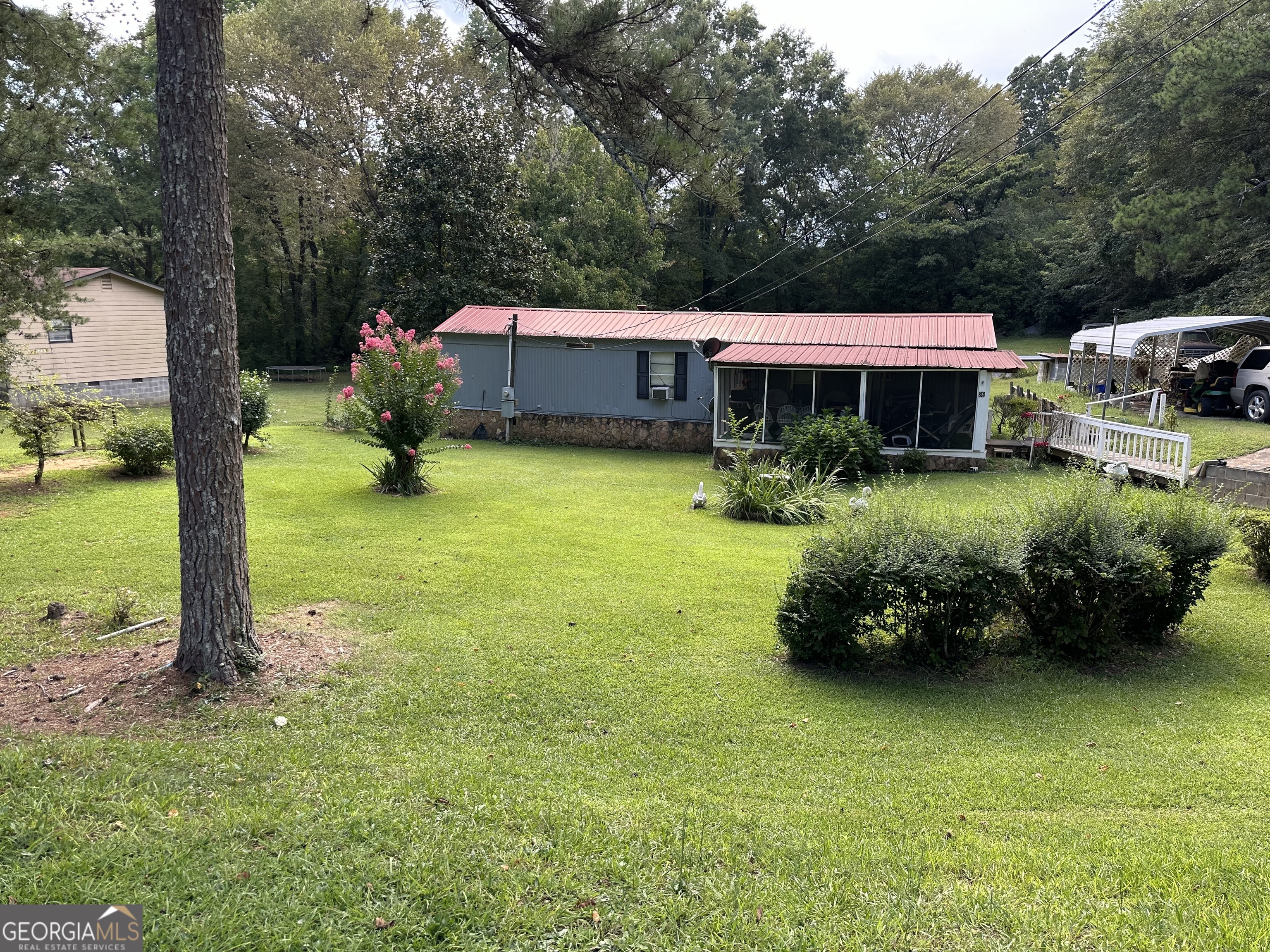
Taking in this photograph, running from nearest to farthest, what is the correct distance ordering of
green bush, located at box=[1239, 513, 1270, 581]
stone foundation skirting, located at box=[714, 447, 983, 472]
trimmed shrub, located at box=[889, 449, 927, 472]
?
green bush, located at box=[1239, 513, 1270, 581], trimmed shrub, located at box=[889, 449, 927, 472], stone foundation skirting, located at box=[714, 447, 983, 472]

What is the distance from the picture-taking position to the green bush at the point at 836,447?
1496 centimetres

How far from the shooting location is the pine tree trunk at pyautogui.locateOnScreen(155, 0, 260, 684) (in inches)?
189

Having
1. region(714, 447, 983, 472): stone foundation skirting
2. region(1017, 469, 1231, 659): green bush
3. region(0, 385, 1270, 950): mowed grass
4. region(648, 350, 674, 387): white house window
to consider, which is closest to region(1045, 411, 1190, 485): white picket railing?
region(714, 447, 983, 472): stone foundation skirting

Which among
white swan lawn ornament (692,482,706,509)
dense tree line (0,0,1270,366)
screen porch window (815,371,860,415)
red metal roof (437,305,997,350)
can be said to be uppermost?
dense tree line (0,0,1270,366)

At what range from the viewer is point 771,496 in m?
12.1

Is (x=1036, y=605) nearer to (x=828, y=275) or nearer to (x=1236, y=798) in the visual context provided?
(x=1236, y=798)

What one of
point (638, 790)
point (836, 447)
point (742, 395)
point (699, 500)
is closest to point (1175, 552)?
point (638, 790)

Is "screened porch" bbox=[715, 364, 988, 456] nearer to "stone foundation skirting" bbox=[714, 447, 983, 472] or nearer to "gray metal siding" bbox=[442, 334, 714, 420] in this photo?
"stone foundation skirting" bbox=[714, 447, 983, 472]

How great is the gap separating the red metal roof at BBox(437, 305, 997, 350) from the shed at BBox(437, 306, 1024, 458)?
0.04 meters

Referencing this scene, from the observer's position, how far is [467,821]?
3.58 meters

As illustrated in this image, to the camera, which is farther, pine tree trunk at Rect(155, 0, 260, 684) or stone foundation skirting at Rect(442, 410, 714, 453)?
stone foundation skirting at Rect(442, 410, 714, 453)

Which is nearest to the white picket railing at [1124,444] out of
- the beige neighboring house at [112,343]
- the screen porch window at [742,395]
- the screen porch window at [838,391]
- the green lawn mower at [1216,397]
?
the screen porch window at [838,391]

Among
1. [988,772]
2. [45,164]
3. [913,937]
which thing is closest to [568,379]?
[45,164]

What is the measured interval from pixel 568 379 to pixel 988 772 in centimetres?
1664
